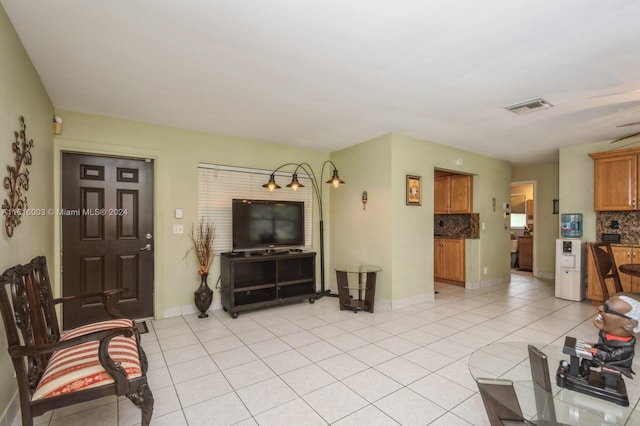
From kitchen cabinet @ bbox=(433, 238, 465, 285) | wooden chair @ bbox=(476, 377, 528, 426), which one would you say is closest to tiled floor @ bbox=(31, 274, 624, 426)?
wooden chair @ bbox=(476, 377, 528, 426)

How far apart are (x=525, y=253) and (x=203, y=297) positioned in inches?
308

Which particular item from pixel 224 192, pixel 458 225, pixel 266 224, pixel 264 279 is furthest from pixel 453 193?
pixel 224 192

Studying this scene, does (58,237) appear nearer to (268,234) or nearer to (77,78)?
(77,78)

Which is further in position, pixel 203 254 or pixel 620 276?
pixel 620 276

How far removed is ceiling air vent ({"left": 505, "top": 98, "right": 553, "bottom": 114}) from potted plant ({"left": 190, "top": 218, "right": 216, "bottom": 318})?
3.93m

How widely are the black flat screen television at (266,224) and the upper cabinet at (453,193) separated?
3115mm

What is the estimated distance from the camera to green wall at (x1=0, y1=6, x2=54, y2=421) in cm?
185

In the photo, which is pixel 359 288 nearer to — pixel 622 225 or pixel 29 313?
pixel 29 313

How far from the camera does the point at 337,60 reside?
2393mm

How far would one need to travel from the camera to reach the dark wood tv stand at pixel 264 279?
410 cm

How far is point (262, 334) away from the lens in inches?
136

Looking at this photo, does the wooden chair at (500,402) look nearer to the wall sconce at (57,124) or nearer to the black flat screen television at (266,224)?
the black flat screen television at (266,224)

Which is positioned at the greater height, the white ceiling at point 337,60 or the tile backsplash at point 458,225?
the white ceiling at point 337,60

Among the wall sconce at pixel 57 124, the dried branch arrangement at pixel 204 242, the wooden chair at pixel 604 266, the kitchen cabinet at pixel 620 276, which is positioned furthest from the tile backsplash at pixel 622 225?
the wall sconce at pixel 57 124
